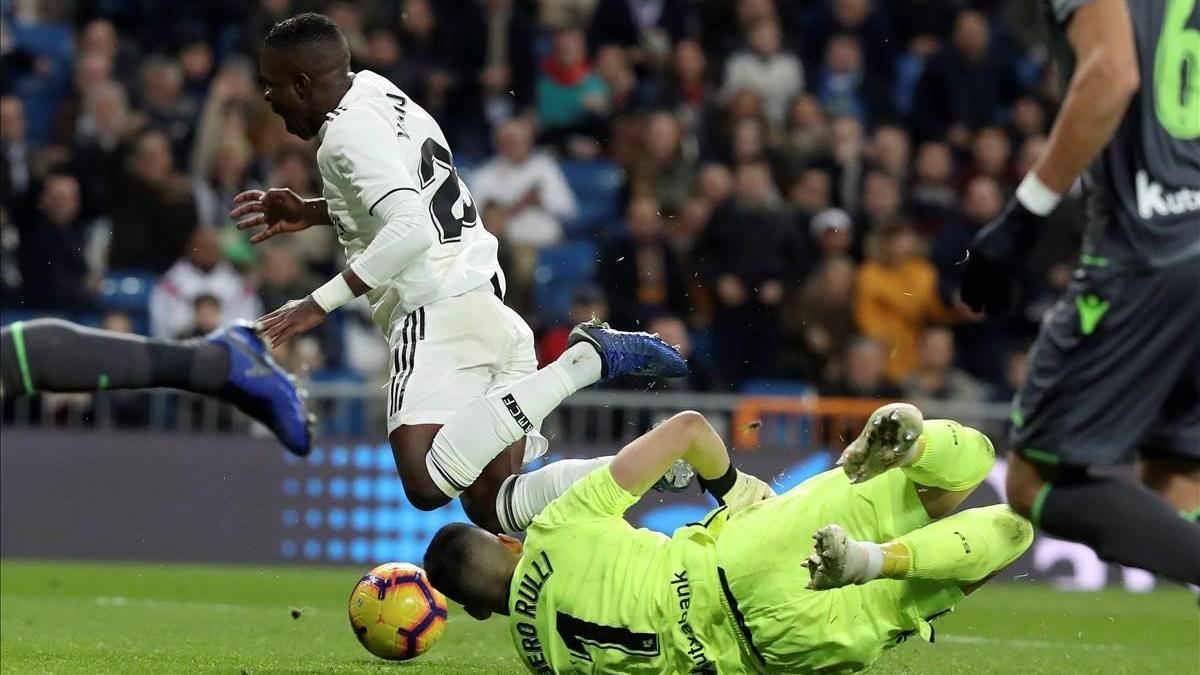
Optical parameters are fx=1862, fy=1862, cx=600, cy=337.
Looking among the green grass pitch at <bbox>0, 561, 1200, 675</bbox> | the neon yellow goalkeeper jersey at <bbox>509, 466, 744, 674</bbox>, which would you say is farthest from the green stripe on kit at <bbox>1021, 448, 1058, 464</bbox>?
the green grass pitch at <bbox>0, 561, 1200, 675</bbox>

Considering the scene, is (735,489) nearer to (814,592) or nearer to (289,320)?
(814,592)

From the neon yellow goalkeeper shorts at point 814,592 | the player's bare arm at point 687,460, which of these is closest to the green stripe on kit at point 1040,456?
the neon yellow goalkeeper shorts at point 814,592

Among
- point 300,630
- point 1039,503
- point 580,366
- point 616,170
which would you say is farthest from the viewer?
point 616,170

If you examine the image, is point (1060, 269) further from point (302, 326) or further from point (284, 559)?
point (302, 326)

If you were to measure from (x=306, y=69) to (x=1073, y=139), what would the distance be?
3446 millimetres

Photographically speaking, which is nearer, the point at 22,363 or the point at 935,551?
the point at 22,363

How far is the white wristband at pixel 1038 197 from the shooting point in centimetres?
495

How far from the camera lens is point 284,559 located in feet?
42.4

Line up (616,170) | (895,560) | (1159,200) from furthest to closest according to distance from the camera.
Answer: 1. (616,170)
2. (895,560)
3. (1159,200)

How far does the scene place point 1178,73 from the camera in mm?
5082

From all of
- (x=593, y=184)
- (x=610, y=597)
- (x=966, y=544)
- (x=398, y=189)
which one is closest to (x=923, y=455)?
(x=966, y=544)

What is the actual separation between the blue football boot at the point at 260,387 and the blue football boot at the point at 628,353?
4.18 ft

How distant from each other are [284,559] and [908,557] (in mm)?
7779

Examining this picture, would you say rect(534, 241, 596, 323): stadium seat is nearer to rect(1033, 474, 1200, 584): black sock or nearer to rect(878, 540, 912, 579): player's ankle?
rect(878, 540, 912, 579): player's ankle
